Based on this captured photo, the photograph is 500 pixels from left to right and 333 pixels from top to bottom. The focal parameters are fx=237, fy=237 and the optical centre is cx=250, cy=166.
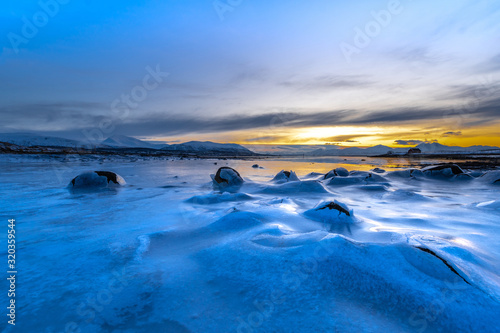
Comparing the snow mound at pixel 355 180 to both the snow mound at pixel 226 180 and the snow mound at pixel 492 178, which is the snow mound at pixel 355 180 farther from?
the snow mound at pixel 492 178

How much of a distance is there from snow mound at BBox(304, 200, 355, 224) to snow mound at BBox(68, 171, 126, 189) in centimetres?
580

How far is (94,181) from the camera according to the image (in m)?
6.46

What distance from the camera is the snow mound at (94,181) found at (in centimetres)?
631

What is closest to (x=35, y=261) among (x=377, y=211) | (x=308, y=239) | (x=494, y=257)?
(x=308, y=239)

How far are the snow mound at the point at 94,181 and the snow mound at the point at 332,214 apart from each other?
580 centimetres

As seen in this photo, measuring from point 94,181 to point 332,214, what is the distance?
6.28 m

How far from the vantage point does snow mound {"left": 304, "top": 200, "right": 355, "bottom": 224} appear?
10.5 feet

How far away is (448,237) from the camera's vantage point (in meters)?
2.59

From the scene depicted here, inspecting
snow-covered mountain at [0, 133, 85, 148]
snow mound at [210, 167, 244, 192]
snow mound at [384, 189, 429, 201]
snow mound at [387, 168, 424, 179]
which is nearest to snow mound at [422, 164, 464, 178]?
snow mound at [387, 168, 424, 179]

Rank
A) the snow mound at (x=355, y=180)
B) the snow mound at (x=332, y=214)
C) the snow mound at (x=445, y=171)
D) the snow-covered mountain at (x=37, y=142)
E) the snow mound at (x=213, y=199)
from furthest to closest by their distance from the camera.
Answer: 1. the snow-covered mountain at (x=37, y=142)
2. the snow mound at (x=445, y=171)
3. the snow mound at (x=355, y=180)
4. the snow mound at (x=213, y=199)
5. the snow mound at (x=332, y=214)

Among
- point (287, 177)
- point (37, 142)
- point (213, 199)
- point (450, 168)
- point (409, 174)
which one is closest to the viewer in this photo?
A: point (213, 199)

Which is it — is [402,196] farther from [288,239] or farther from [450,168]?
[450,168]

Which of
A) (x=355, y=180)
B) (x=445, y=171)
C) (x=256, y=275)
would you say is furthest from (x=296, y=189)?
(x=445, y=171)

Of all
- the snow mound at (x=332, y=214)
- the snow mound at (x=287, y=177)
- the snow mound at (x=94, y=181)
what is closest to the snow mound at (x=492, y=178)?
the snow mound at (x=287, y=177)
